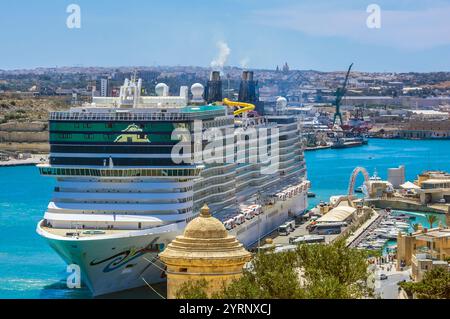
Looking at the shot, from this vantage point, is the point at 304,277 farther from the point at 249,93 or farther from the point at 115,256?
the point at 249,93

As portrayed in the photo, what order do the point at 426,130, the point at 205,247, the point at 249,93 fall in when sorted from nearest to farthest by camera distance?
the point at 205,247, the point at 249,93, the point at 426,130

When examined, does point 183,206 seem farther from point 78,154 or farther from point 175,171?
point 78,154

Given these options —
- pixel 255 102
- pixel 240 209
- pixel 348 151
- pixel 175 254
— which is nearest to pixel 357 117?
pixel 348 151

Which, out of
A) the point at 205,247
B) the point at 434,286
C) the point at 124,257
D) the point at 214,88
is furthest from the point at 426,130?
the point at 205,247

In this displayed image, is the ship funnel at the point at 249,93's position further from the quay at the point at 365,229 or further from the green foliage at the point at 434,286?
the green foliage at the point at 434,286

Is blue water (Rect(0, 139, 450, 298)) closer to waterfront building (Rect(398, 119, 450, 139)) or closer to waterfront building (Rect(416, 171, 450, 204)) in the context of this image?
waterfront building (Rect(398, 119, 450, 139))
